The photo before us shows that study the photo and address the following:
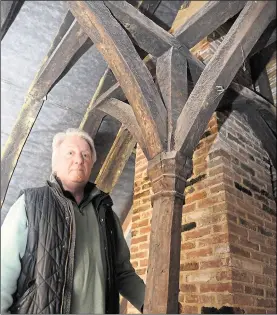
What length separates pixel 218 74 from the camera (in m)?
2.01

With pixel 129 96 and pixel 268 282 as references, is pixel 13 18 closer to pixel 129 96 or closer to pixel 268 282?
pixel 129 96

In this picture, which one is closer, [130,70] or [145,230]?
[130,70]

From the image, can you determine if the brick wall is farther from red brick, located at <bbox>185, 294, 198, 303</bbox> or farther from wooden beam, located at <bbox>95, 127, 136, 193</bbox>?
wooden beam, located at <bbox>95, 127, 136, 193</bbox>

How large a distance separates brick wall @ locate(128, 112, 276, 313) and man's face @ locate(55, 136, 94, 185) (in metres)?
1.33

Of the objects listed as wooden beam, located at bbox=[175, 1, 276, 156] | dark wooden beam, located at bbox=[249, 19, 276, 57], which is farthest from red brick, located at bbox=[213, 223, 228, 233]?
dark wooden beam, located at bbox=[249, 19, 276, 57]

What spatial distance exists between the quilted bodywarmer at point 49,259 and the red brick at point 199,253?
1.15 metres

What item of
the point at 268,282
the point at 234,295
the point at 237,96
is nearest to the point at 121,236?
the point at 234,295

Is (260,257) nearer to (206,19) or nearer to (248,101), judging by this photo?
(248,101)

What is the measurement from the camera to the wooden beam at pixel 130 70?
188 cm

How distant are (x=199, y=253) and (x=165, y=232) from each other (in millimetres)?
952

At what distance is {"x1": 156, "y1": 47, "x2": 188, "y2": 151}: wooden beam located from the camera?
6.43 feet

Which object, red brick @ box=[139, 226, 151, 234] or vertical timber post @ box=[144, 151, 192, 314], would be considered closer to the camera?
vertical timber post @ box=[144, 151, 192, 314]

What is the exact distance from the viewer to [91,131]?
3404 millimetres

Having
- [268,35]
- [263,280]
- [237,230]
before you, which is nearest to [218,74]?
[237,230]
